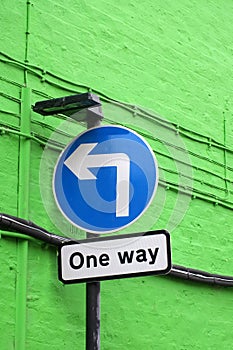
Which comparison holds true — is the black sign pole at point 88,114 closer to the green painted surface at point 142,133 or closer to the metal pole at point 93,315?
the metal pole at point 93,315

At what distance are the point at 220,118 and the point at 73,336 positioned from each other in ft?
8.30

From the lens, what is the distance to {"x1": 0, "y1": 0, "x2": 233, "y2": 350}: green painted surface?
4.70 meters

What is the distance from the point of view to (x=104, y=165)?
396 cm

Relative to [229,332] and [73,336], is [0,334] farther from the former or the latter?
[229,332]

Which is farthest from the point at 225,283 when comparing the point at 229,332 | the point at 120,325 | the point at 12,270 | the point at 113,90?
the point at 12,270

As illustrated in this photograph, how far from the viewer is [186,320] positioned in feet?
18.6

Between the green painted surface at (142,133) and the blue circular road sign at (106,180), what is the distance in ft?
0.58

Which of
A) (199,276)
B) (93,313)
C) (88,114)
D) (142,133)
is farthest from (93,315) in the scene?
(199,276)

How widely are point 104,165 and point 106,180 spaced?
0.26 feet

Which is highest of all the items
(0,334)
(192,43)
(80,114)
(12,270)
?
(192,43)

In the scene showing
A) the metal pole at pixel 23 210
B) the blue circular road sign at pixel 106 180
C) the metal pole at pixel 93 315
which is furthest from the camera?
the metal pole at pixel 23 210

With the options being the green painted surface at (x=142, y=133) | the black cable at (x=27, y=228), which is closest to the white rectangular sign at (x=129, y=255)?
the green painted surface at (x=142, y=133)

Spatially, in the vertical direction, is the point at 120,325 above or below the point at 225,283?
below

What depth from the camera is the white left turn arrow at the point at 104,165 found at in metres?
3.84
